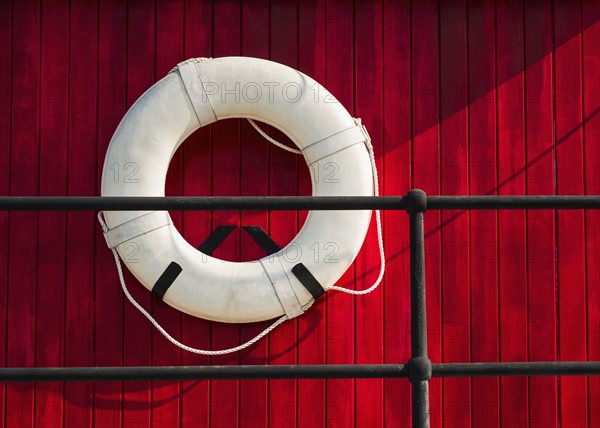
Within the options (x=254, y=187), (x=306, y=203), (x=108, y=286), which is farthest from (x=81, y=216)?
(x=306, y=203)

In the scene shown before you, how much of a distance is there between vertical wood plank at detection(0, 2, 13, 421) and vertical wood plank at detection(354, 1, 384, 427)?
1159mm

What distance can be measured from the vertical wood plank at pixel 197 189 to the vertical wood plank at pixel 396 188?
597 millimetres

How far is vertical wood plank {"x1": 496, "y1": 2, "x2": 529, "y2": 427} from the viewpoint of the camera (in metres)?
2.50

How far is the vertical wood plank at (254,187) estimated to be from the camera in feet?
8.03

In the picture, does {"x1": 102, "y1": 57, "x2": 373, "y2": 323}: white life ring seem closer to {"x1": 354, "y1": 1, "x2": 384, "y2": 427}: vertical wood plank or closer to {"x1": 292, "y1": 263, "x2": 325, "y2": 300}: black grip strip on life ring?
{"x1": 292, "y1": 263, "x2": 325, "y2": 300}: black grip strip on life ring

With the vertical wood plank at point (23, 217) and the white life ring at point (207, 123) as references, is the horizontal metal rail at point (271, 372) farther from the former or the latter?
the vertical wood plank at point (23, 217)

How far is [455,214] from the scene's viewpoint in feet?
8.29

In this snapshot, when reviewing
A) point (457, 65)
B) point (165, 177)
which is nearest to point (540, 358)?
point (457, 65)

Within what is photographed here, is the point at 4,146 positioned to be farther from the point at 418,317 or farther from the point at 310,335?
the point at 418,317

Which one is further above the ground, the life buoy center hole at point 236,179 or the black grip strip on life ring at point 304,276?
the life buoy center hole at point 236,179

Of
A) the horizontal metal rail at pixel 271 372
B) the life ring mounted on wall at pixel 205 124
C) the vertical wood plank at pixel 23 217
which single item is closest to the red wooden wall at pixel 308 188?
the vertical wood plank at pixel 23 217

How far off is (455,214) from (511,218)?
0.64 feet

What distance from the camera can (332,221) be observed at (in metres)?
2.33

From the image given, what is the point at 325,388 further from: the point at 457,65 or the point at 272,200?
the point at 272,200
